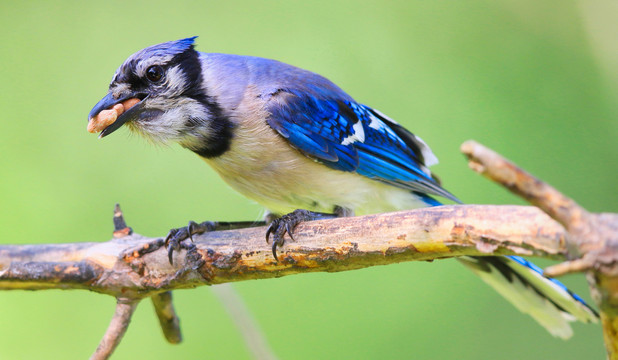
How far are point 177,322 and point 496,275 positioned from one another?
161cm

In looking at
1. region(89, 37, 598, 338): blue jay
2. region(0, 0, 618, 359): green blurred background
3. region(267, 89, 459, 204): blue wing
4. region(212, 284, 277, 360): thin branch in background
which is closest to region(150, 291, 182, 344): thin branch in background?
region(212, 284, 277, 360): thin branch in background

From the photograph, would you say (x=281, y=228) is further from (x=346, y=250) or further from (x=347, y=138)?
(x=347, y=138)

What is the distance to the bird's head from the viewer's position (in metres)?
2.86

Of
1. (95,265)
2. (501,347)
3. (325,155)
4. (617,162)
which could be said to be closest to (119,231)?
(95,265)

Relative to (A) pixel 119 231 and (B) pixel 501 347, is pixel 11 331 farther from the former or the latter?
(B) pixel 501 347

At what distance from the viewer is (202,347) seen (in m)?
4.58

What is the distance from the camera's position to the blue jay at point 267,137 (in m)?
2.86

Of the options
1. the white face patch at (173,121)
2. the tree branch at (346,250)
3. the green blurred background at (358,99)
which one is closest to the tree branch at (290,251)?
the tree branch at (346,250)

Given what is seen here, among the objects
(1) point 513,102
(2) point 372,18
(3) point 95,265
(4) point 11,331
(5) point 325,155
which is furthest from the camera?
(2) point 372,18

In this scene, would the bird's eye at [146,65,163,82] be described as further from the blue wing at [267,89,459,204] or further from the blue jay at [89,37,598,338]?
the blue wing at [267,89,459,204]

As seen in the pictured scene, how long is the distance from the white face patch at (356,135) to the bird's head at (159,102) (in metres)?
0.70

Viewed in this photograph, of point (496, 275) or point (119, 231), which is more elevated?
point (119, 231)

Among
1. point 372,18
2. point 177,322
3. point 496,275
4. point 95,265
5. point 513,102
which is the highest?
point 372,18

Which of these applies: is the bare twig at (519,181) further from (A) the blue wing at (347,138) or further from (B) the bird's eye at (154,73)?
(B) the bird's eye at (154,73)
